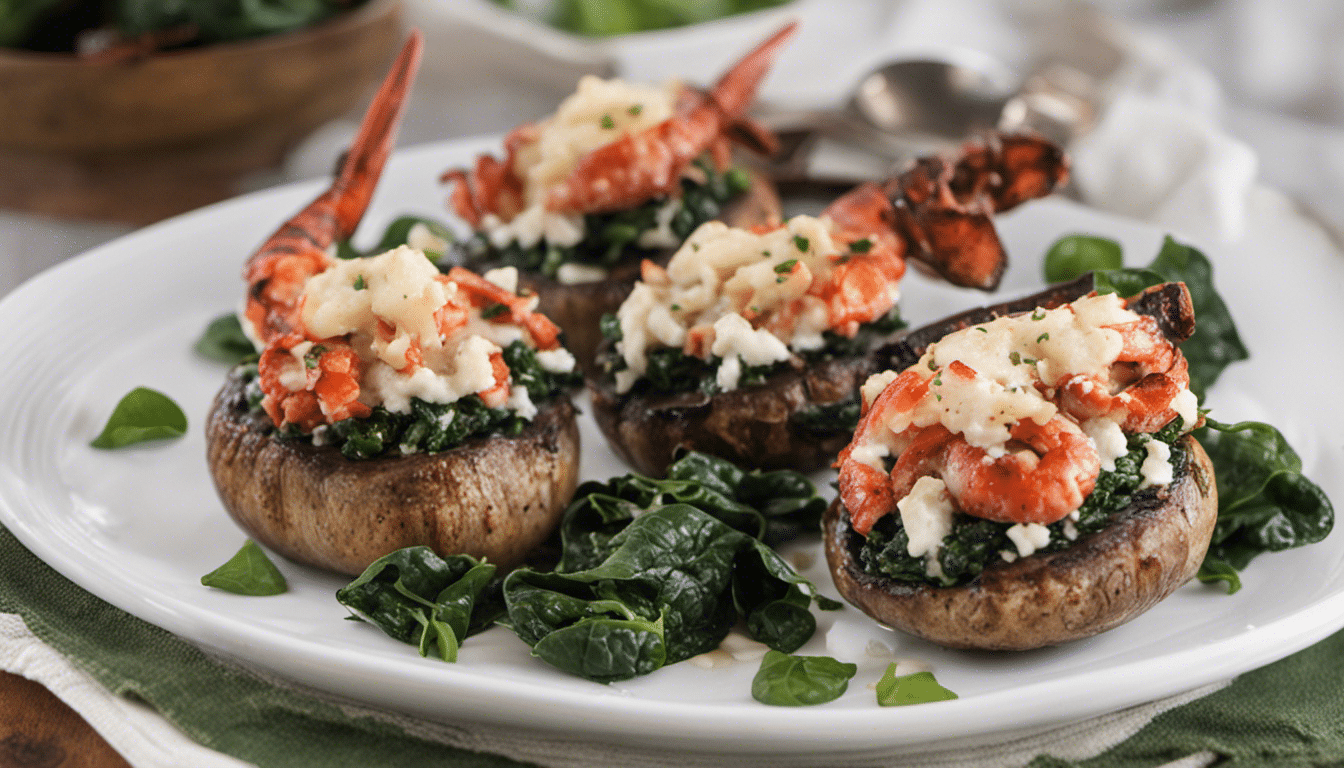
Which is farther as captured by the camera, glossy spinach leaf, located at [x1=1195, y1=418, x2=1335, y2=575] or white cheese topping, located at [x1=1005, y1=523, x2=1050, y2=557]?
glossy spinach leaf, located at [x1=1195, y1=418, x2=1335, y2=575]

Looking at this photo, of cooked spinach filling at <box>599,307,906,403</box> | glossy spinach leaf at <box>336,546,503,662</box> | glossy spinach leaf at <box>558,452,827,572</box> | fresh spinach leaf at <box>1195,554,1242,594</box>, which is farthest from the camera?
cooked spinach filling at <box>599,307,906,403</box>

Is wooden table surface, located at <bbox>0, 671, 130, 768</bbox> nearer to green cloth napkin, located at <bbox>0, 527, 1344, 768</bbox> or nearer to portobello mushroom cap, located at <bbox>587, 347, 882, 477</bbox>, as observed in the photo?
green cloth napkin, located at <bbox>0, 527, 1344, 768</bbox>

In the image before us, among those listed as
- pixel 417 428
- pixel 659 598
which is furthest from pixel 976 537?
pixel 417 428

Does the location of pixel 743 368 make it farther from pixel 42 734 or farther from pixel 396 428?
pixel 42 734

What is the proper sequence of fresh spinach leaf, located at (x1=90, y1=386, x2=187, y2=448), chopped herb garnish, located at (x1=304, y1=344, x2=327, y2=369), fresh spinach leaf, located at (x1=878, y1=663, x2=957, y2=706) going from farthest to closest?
1. fresh spinach leaf, located at (x1=90, y1=386, x2=187, y2=448)
2. chopped herb garnish, located at (x1=304, y1=344, x2=327, y2=369)
3. fresh spinach leaf, located at (x1=878, y1=663, x2=957, y2=706)

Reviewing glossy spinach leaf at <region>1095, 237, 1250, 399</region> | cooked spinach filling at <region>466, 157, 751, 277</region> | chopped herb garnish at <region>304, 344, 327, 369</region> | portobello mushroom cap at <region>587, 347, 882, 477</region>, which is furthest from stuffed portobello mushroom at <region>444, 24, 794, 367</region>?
glossy spinach leaf at <region>1095, 237, 1250, 399</region>

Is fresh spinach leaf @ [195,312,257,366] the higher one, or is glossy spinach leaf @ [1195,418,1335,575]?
glossy spinach leaf @ [1195,418,1335,575]

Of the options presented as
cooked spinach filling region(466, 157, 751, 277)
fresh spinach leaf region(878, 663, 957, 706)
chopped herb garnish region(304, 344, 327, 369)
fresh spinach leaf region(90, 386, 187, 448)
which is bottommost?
fresh spinach leaf region(90, 386, 187, 448)

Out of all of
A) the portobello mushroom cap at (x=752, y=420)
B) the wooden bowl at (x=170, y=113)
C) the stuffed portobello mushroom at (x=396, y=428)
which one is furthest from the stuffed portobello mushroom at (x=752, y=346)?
the wooden bowl at (x=170, y=113)
